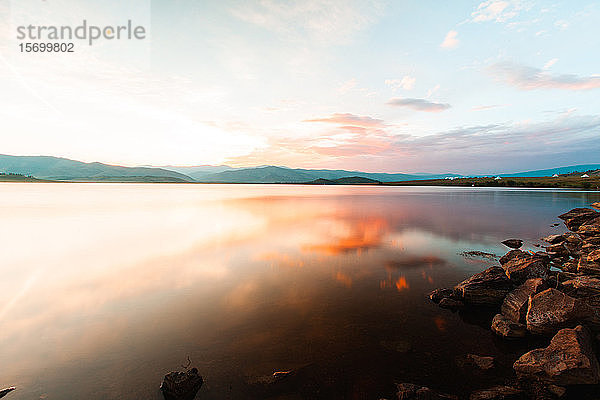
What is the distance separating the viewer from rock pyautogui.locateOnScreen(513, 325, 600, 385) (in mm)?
8586

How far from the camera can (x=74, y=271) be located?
21.6 metres

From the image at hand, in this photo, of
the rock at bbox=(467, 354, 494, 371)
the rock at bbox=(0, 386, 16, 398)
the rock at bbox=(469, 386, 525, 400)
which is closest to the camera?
the rock at bbox=(469, 386, 525, 400)

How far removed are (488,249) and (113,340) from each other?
3461 centimetres

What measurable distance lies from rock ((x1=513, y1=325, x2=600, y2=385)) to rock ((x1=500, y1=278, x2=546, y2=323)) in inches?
102

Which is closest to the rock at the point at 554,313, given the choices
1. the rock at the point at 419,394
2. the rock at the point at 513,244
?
the rock at the point at 419,394

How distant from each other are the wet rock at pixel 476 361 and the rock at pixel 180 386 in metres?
10.5

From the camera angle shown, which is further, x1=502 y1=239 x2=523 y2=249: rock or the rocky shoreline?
x1=502 y1=239 x2=523 y2=249: rock

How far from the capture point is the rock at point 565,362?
8586 millimetres

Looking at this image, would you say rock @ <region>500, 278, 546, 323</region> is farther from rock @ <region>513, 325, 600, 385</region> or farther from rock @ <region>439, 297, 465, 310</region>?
rock @ <region>513, 325, 600, 385</region>

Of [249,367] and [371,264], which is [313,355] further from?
[371,264]

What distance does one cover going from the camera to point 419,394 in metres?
8.26

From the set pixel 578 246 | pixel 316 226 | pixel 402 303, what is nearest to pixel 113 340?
pixel 402 303

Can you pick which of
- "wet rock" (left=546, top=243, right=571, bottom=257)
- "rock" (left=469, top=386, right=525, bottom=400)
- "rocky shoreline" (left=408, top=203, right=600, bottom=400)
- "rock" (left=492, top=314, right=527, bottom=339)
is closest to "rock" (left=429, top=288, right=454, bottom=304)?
"rocky shoreline" (left=408, top=203, right=600, bottom=400)

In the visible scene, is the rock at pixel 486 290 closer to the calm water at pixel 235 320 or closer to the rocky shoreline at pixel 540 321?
the rocky shoreline at pixel 540 321
